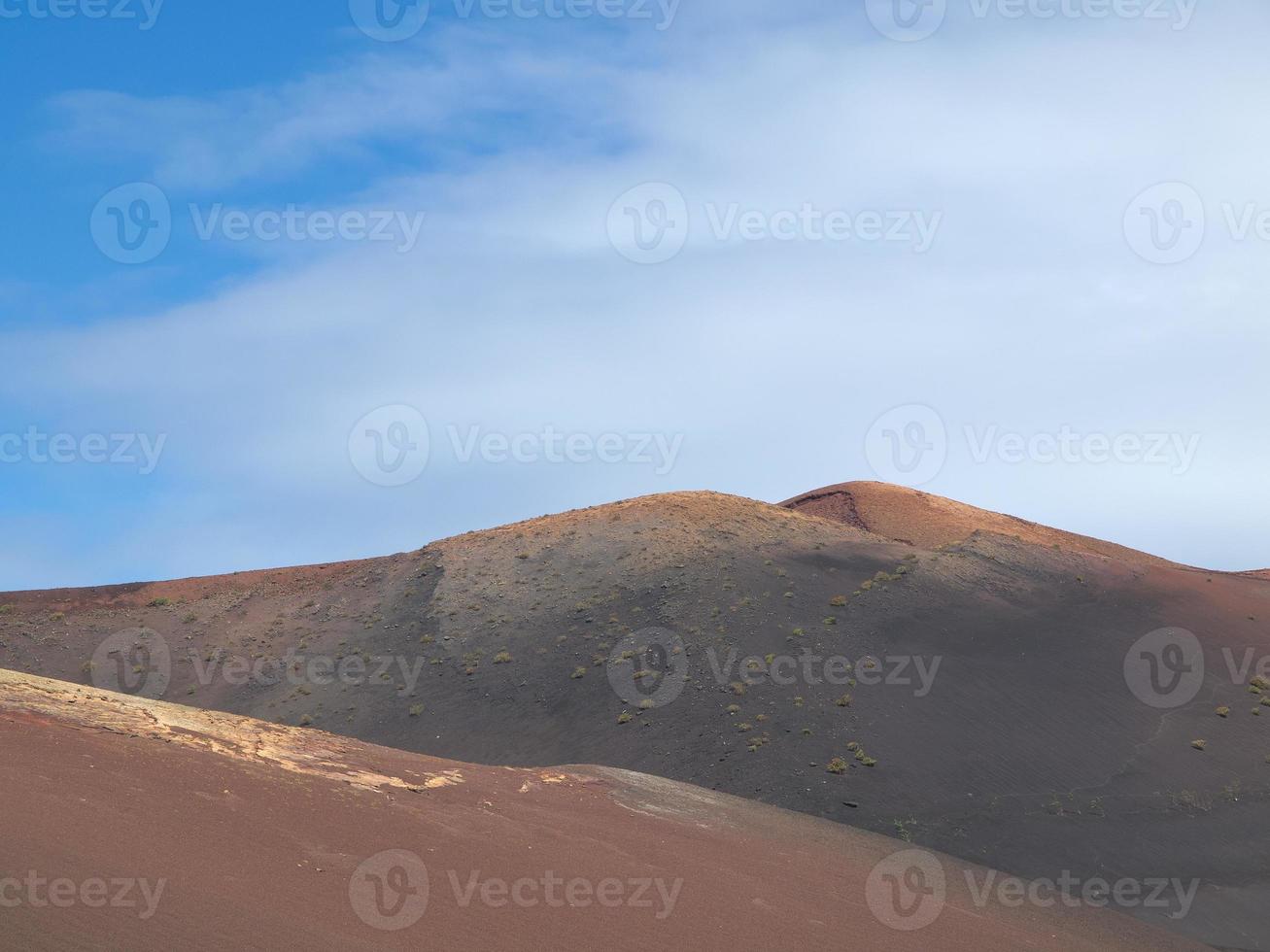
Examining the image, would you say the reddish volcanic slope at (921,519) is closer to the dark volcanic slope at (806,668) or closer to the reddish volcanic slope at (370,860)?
the dark volcanic slope at (806,668)

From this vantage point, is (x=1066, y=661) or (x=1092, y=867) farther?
(x=1066, y=661)

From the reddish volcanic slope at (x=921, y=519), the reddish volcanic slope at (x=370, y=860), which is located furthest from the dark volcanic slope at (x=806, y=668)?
the reddish volcanic slope at (x=921, y=519)

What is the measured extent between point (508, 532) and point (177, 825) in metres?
35.8

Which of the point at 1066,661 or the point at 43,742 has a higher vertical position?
the point at 1066,661

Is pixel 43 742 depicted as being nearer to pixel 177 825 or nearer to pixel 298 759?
pixel 177 825

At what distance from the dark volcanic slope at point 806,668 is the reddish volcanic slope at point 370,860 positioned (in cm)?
403

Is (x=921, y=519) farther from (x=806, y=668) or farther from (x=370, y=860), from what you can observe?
(x=370, y=860)

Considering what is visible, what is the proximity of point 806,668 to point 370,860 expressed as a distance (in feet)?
69.9

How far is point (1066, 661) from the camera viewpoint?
35.6 metres

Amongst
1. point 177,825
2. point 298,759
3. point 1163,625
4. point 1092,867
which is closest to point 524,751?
point 298,759

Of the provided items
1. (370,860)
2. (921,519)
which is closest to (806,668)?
(370,860)

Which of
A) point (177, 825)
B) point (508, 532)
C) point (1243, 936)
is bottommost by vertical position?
point (1243, 936)

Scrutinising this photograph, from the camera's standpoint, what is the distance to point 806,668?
35.9 m

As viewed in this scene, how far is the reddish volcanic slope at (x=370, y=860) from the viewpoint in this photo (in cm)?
1368
